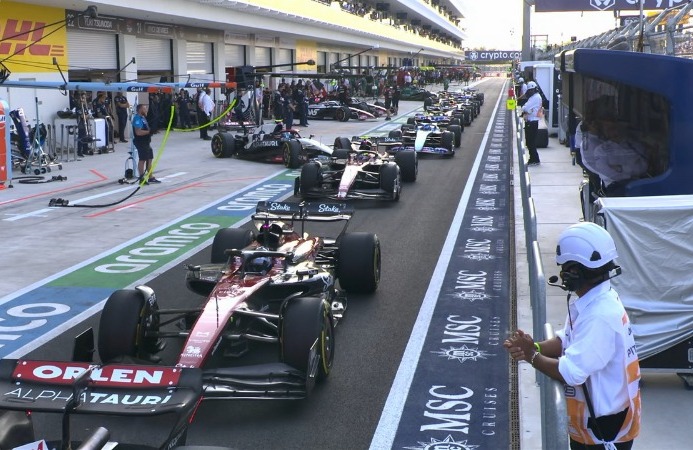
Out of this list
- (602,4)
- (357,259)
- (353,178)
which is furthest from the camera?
(602,4)

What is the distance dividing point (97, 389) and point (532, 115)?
16205 millimetres

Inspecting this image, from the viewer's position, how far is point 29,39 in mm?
24984

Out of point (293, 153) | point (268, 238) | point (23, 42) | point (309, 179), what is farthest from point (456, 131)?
point (268, 238)

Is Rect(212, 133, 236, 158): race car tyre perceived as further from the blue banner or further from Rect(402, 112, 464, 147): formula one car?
the blue banner

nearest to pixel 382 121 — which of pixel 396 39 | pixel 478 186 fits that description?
pixel 478 186

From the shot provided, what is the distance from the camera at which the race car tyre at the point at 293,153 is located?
2155 centimetres

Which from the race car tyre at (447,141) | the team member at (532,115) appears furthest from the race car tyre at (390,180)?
the race car tyre at (447,141)

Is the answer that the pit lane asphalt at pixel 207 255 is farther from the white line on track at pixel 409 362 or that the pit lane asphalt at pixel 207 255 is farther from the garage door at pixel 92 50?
the garage door at pixel 92 50

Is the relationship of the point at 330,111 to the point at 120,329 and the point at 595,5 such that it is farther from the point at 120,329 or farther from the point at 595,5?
the point at 120,329

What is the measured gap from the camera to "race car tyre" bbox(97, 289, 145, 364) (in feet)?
23.2

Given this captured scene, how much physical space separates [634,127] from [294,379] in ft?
19.1

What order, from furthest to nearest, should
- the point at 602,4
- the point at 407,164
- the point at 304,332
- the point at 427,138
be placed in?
the point at 602,4, the point at 427,138, the point at 407,164, the point at 304,332

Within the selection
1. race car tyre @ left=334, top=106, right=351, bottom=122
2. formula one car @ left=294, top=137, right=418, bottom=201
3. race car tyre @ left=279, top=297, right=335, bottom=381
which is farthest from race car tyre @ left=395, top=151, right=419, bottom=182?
race car tyre @ left=334, top=106, right=351, bottom=122

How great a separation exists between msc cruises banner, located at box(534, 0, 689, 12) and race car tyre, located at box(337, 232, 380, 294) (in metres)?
29.5
